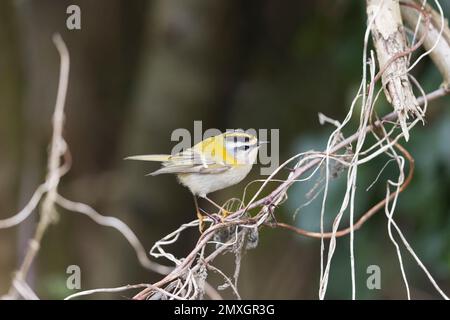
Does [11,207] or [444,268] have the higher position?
[11,207]

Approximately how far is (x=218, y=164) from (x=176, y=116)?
1195 mm

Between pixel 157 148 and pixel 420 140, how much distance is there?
5.47 ft

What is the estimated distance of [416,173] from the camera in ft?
10.1

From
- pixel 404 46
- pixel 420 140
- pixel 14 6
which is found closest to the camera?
pixel 404 46

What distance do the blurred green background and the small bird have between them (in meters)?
0.43

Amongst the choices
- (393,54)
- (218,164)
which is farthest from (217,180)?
(393,54)

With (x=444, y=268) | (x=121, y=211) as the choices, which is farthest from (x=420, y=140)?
(x=121, y=211)

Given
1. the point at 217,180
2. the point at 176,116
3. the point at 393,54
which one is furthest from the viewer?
the point at 176,116

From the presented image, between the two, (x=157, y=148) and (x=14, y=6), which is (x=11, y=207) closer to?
(x=157, y=148)

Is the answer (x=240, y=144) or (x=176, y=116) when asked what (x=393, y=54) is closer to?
(x=240, y=144)

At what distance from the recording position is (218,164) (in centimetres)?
287

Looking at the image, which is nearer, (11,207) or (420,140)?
(420,140)

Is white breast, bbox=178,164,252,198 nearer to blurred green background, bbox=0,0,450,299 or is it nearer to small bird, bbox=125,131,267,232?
small bird, bbox=125,131,267,232
